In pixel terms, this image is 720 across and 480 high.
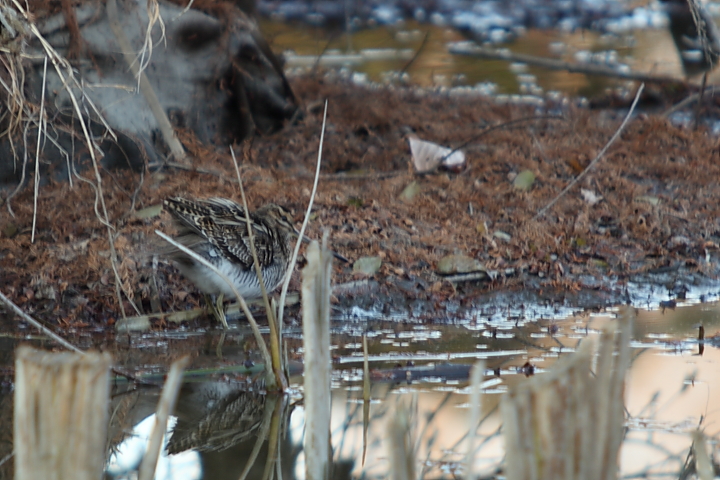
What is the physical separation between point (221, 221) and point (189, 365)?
103cm

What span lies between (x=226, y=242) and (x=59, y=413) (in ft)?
11.9

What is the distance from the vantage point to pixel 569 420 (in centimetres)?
143

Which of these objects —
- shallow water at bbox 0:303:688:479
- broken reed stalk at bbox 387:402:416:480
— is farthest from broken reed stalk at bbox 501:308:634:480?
shallow water at bbox 0:303:688:479

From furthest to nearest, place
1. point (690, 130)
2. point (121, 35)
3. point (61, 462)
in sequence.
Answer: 1. point (690, 130)
2. point (121, 35)
3. point (61, 462)

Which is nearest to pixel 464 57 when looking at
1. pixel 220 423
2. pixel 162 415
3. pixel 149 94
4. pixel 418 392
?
pixel 149 94

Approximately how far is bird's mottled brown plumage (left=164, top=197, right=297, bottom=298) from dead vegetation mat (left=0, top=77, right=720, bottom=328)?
259mm

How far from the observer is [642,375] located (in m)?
4.06

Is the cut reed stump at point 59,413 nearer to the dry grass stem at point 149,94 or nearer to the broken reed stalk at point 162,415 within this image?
the broken reed stalk at point 162,415

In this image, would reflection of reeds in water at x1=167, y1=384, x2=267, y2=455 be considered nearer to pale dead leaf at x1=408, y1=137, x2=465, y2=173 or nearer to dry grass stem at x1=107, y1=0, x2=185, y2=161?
dry grass stem at x1=107, y1=0, x2=185, y2=161

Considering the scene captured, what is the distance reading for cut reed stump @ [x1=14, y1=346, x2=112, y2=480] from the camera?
1462 millimetres

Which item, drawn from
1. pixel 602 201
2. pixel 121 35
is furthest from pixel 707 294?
pixel 121 35

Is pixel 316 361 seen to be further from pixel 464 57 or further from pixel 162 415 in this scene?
pixel 464 57

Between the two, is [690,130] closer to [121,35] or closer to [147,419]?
[121,35]

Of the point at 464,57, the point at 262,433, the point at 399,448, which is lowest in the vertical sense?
the point at 262,433
